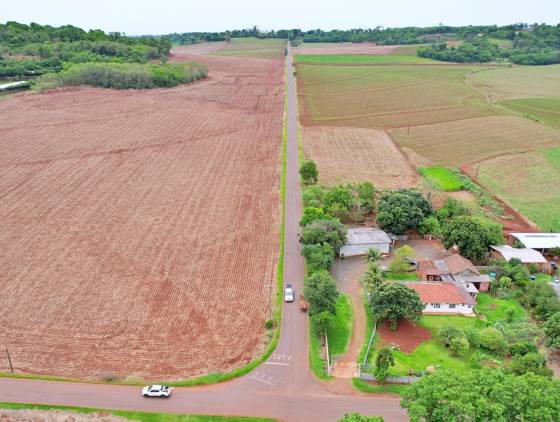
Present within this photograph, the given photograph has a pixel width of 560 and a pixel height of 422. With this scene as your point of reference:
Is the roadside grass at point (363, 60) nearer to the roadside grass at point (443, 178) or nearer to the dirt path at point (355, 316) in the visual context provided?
the roadside grass at point (443, 178)

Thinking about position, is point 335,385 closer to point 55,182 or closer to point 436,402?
point 436,402

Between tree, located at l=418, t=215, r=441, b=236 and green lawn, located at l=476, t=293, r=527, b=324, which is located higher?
tree, located at l=418, t=215, r=441, b=236

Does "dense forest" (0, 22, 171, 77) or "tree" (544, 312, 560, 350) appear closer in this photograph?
"tree" (544, 312, 560, 350)

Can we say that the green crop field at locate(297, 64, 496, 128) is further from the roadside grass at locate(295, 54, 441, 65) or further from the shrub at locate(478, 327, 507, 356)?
the shrub at locate(478, 327, 507, 356)

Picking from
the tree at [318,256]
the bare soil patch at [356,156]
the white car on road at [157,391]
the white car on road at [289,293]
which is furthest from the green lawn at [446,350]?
the bare soil patch at [356,156]

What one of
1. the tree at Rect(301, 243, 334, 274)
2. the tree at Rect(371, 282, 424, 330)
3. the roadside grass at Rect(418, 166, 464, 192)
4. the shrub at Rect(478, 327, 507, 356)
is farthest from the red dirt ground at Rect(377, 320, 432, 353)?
the roadside grass at Rect(418, 166, 464, 192)

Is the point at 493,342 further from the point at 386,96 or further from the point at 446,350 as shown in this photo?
the point at 386,96

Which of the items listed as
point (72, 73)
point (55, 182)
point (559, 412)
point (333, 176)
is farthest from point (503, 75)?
point (559, 412)
